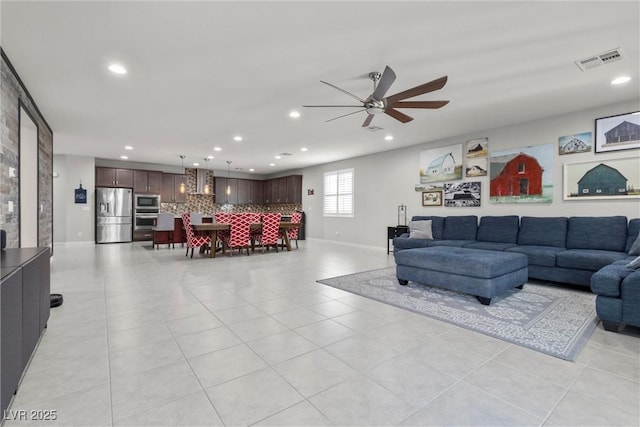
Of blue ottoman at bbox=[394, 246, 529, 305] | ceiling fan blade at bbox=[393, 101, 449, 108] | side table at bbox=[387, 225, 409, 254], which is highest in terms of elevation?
ceiling fan blade at bbox=[393, 101, 449, 108]

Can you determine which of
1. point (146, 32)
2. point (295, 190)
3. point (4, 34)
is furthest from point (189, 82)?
point (295, 190)

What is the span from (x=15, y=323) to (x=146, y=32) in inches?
94.3

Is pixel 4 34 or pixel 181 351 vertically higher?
pixel 4 34

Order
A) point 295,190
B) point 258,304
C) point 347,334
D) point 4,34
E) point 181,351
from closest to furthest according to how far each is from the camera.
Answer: point 181,351 → point 347,334 → point 4,34 → point 258,304 → point 295,190

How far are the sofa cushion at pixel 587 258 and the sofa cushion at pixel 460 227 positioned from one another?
1.60 m

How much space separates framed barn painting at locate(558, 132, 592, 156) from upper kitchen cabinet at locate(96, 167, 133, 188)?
A: 10.7 meters

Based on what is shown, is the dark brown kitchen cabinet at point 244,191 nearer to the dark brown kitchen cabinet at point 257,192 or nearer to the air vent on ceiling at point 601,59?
the dark brown kitchen cabinet at point 257,192

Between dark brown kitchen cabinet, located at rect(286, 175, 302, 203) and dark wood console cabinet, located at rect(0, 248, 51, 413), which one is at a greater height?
dark brown kitchen cabinet, located at rect(286, 175, 302, 203)

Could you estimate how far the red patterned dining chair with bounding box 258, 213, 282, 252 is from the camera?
6842 millimetres

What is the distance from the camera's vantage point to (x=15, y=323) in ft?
5.07

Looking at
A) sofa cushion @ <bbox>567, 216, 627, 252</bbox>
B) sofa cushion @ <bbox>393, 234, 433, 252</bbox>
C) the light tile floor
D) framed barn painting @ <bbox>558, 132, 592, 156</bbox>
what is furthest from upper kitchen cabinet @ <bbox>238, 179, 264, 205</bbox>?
sofa cushion @ <bbox>567, 216, 627, 252</bbox>

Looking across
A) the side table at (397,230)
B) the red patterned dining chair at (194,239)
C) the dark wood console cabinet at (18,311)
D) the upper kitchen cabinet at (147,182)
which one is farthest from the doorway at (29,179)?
the side table at (397,230)

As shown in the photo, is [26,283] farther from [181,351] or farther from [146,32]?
[146,32]

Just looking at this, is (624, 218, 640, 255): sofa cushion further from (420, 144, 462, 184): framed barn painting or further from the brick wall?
the brick wall
